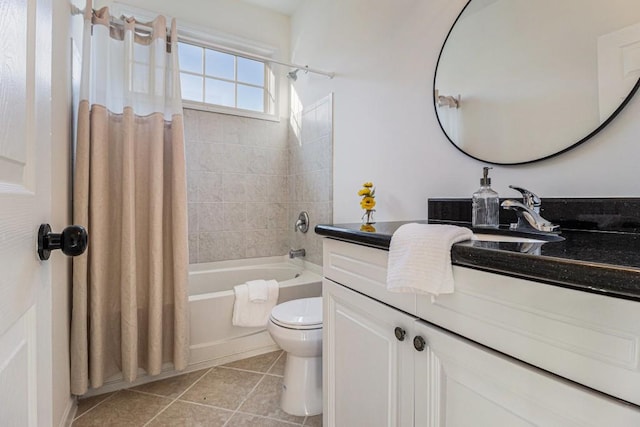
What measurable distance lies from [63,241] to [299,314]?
46.1 inches

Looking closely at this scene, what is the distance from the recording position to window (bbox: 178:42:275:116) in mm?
2613

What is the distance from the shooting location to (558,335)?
0.52 metres

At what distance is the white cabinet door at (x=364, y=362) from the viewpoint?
0.83 metres

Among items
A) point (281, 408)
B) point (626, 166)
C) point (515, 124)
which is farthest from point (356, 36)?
point (281, 408)

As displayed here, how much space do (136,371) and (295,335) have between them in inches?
37.1

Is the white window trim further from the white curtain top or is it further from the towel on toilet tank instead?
the towel on toilet tank

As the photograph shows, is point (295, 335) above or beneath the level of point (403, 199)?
beneath

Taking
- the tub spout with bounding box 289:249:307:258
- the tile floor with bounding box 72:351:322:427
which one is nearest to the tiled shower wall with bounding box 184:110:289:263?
the tub spout with bounding box 289:249:307:258

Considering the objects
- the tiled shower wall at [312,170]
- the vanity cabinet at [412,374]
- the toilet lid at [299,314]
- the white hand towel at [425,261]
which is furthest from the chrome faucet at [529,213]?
the tiled shower wall at [312,170]

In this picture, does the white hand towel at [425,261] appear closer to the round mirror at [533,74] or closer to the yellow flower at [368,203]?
the round mirror at [533,74]

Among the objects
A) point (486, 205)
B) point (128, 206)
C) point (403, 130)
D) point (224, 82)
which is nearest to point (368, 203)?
point (403, 130)

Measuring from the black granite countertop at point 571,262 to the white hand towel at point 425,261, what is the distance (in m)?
Result: 0.03

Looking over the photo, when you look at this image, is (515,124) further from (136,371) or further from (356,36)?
(136,371)

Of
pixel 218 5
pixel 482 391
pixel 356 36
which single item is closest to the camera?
pixel 482 391
